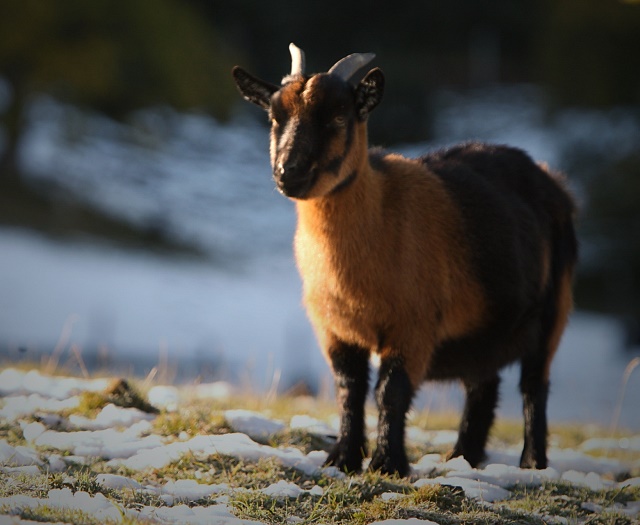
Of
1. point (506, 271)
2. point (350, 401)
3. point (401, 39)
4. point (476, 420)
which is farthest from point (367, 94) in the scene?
point (401, 39)

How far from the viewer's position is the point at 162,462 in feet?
18.0

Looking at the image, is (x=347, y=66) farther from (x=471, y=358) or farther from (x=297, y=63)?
(x=471, y=358)

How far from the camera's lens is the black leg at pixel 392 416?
580 centimetres

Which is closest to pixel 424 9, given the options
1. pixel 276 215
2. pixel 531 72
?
pixel 531 72

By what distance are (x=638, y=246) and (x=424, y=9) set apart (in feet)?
45.8

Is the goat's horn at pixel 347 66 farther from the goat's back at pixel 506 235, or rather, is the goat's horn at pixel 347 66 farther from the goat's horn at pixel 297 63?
the goat's back at pixel 506 235

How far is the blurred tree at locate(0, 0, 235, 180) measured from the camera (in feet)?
84.5

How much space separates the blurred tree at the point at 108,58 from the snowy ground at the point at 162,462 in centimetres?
2003

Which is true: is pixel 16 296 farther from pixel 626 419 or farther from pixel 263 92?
pixel 263 92

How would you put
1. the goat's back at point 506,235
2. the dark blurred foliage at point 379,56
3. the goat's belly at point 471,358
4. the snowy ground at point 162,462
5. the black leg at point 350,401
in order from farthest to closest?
the dark blurred foliage at point 379,56
the goat's back at point 506,235
the goat's belly at point 471,358
the black leg at point 350,401
the snowy ground at point 162,462

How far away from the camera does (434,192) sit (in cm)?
638

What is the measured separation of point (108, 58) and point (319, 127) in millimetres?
22415

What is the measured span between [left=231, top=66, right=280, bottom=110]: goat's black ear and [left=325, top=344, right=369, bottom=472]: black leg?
1.72 metres

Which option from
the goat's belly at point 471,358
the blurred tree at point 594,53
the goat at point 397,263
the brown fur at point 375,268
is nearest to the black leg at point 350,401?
the goat at point 397,263
